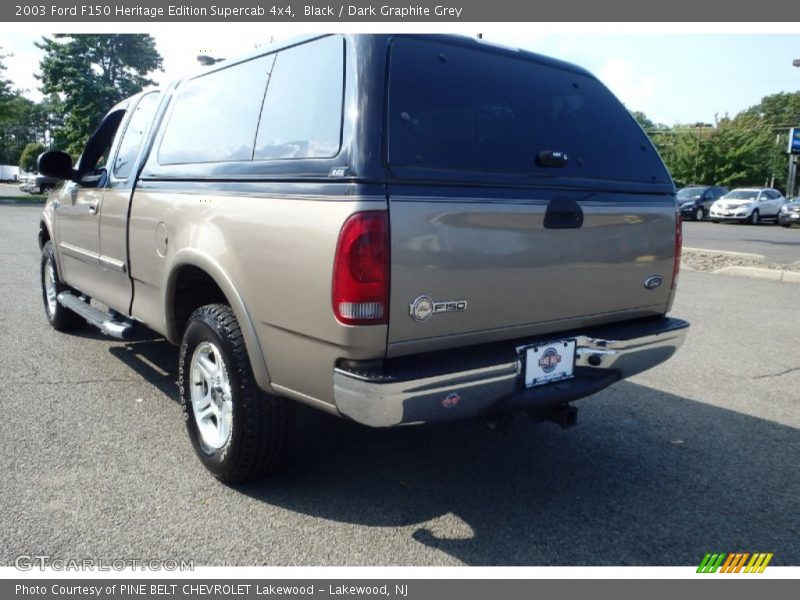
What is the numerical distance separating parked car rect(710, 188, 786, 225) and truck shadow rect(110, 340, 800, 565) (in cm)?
2456

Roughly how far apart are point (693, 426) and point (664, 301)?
1.09m

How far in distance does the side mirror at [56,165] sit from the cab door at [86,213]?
8 cm

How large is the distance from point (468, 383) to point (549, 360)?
0.51 metres

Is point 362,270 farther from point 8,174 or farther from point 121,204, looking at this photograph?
point 8,174

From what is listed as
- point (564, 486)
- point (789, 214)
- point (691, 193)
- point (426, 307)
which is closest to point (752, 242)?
point (789, 214)

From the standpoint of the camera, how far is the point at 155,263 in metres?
3.56

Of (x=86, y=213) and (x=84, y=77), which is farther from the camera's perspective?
(x=84, y=77)

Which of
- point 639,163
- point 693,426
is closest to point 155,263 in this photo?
point 639,163

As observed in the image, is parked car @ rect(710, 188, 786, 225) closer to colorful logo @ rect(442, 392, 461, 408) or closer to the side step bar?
the side step bar

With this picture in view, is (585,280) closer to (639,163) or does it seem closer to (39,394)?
(639,163)

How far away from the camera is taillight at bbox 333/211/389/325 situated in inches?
89.7

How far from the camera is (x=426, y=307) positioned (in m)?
2.43

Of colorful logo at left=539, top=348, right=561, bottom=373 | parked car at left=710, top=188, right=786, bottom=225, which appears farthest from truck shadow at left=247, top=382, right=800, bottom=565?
parked car at left=710, top=188, right=786, bottom=225

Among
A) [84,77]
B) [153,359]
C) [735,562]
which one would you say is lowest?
[735,562]
